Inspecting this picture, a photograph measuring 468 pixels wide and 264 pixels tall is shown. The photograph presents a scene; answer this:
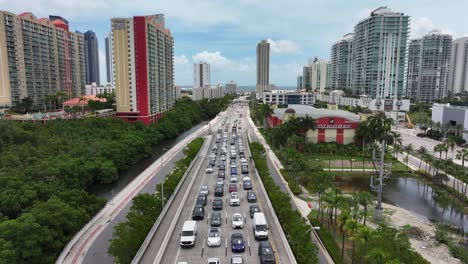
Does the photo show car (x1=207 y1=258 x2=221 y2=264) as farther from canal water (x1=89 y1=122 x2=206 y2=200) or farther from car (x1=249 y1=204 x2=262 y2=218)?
canal water (x1=89 y1=122 x2=206 y2=200)

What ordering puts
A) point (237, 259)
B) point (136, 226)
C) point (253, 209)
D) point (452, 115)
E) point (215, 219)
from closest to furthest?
point (237, 259)
point (136, 226)
point (215, 219)
point (253, 209)
point (452, 115)

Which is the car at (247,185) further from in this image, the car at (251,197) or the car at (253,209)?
the car at (253,209)

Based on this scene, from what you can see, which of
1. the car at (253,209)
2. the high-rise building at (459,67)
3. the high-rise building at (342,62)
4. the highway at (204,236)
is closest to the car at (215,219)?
the highway at (204,236)

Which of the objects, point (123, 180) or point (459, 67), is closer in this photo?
point (123, 180)

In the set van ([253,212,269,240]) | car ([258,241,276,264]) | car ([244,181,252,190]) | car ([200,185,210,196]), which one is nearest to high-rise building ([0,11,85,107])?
car ([200,185,210,196])

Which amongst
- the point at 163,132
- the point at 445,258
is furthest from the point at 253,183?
the point at 163,132

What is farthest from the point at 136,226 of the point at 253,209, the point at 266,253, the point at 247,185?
the point at 247,185

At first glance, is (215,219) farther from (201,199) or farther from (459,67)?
(459,67)
